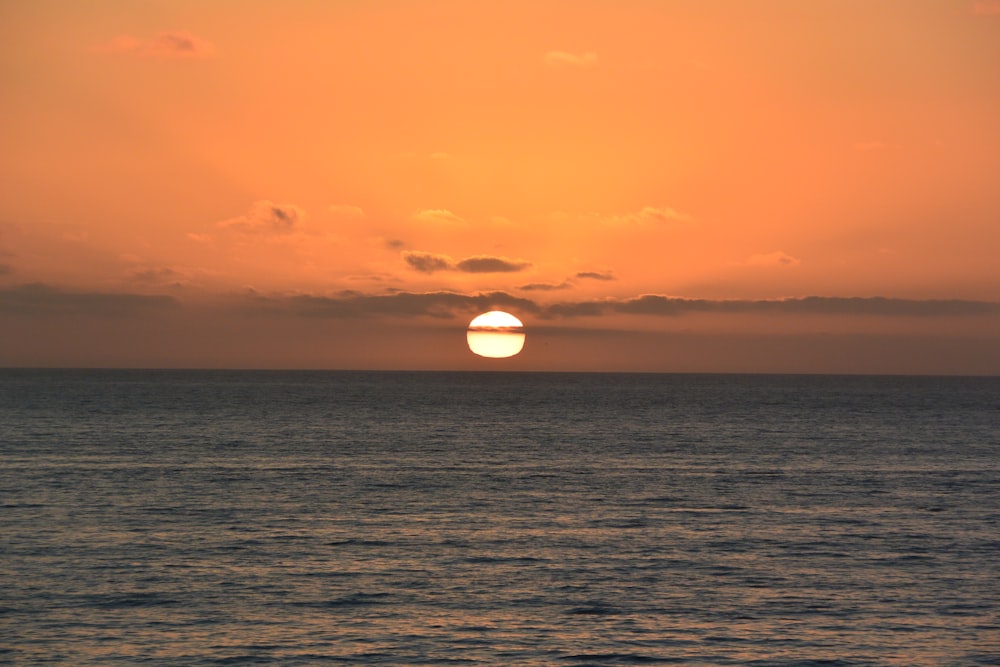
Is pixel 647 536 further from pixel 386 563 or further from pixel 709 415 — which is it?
pixel 709 415

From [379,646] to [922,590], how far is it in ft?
77.8

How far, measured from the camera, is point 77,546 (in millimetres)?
49375

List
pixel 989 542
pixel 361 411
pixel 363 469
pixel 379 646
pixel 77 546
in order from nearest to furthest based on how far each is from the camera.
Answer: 1. pixel 379 646
2. pixel 77 546
3. pixel 989 542
4. pixel 363 469
5. pixel 361 411

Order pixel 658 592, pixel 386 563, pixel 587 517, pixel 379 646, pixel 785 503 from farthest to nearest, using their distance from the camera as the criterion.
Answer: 1. pixel 785 503
2. pixel 587 517
3. pixel 386 563
4. pixel 658 592
5. pixel 379 646

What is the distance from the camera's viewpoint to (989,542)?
52.6m

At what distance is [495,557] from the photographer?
47688 millimetres

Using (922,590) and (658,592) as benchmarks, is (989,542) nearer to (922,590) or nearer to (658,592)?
(922,590)

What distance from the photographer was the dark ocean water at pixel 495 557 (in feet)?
114

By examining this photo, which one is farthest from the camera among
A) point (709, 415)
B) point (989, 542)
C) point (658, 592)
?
point (709, 415)

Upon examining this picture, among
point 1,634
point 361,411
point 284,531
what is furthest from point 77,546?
point 361,411

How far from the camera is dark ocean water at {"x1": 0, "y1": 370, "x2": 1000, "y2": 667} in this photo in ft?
114

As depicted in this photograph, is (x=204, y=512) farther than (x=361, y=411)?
No

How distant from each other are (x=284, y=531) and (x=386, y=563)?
10.1 m

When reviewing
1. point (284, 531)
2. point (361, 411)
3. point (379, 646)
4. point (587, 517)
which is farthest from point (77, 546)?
point (361, 411)
